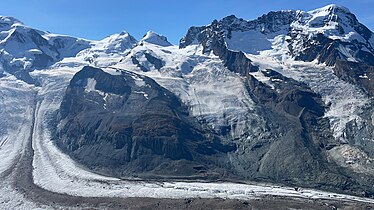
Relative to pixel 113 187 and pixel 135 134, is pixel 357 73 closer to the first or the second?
pixel 135 134

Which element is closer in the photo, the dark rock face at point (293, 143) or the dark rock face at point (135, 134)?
the dark rock face at point (293, 143)

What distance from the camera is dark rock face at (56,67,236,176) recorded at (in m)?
122

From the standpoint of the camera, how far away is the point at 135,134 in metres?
135

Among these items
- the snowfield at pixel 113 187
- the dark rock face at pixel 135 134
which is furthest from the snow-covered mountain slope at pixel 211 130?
the dark rock face at pixel 135 134

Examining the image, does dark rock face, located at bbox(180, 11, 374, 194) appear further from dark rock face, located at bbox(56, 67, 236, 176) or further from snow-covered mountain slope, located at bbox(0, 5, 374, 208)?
dark rock face, located at bbox(56, 67, 236, 176)

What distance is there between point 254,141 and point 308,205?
42.9 meters

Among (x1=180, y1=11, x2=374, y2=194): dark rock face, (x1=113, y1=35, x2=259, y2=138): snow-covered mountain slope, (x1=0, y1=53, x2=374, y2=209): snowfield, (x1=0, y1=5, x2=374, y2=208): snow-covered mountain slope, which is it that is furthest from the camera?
(x1=113, y1=35, x2=259, y2=138): snow-covered mountain slope

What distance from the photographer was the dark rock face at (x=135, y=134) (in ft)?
400

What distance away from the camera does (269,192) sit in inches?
3964

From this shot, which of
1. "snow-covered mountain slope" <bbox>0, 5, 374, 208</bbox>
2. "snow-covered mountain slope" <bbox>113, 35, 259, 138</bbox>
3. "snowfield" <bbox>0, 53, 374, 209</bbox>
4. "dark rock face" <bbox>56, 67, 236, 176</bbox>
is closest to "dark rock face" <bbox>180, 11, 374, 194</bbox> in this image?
"snow-covered mountain slope" <bbox>0, 5, 374, 208</bbox>

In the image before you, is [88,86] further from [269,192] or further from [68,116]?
[269,192]

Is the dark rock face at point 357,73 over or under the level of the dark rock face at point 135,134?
over

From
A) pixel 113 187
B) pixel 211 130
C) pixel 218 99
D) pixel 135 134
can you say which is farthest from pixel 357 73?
pixel 113 187

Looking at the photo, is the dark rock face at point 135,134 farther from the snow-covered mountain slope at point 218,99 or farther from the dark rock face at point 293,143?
the dark rock face at point 293,143
